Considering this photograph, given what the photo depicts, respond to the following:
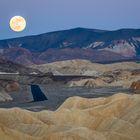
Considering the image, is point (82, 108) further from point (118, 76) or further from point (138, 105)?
point (118, 76)

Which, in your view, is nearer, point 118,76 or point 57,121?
point 57,121

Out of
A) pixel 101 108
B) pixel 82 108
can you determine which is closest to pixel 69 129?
pixel 101 108

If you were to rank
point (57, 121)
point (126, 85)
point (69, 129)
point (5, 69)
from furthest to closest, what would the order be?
point (5, 69), point (126, 85), point (57, 121), point (69, 129)

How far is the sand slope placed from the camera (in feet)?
73.9

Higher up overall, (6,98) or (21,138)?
(21,138)

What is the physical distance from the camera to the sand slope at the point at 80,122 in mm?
22516

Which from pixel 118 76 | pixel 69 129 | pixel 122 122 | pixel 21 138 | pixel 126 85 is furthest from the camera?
pixel 118 76

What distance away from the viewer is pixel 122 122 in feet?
93.4

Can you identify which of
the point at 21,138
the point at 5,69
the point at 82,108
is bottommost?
the point at 5,69

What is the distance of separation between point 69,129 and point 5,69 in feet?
560

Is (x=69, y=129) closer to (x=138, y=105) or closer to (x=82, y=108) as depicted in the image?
(x=138, y=105)

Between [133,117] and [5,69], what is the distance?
544ft

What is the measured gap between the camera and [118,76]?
155 m

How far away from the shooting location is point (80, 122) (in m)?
31.1
